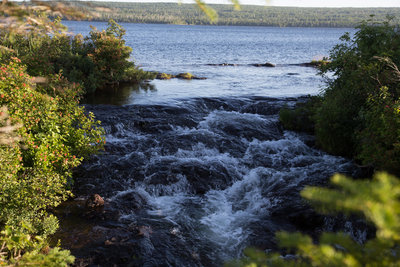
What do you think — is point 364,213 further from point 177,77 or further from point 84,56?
point 177,77

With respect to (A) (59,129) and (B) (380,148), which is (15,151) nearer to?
(A) (59,129)

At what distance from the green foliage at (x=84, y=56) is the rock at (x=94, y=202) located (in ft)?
40.6

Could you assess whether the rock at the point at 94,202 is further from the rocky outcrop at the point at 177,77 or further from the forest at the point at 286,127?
the rocky outcrop at the point at 177,77

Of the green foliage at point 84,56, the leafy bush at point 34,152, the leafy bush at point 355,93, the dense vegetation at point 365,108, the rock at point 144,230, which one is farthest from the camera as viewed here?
the green foliage at point 84,56

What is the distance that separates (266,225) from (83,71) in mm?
17811

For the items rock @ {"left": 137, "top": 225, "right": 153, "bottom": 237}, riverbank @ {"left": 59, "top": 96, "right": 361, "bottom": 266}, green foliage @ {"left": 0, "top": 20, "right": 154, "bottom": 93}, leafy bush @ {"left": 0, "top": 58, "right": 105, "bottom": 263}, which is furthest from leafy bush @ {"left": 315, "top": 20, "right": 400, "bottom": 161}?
green foliage @ {"left": 0, "top": 20, "right": 154, "bottom": 93}

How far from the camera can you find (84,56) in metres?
22.3

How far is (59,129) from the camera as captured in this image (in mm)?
9148

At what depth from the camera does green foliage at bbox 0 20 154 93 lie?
66.1ft

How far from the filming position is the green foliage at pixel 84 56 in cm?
2014

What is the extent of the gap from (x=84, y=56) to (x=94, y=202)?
643 inches

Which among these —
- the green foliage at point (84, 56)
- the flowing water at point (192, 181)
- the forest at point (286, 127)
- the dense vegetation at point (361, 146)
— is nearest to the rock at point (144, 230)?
the flowing water at point (192, 181)

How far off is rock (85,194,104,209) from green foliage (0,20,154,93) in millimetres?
12380

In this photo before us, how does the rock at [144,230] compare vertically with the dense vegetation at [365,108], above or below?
below
